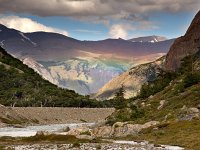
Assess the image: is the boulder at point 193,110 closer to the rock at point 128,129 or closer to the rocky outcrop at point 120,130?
the rocky outcrop at point 120,130

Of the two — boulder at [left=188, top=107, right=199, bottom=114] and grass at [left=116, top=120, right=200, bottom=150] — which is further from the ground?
boulder at [left=188, top=107, right=199, bottom=114]

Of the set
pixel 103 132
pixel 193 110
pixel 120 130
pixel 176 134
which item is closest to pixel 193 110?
pixel 193 110

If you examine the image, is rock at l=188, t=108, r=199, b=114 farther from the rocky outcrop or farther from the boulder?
the rocky outcrop

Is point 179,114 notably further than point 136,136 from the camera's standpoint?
Yes

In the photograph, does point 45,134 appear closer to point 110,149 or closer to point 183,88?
point 110,149

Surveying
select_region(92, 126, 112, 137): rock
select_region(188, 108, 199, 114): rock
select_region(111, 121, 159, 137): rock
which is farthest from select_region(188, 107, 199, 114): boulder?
select_region(92, 126, 112, 137): rock

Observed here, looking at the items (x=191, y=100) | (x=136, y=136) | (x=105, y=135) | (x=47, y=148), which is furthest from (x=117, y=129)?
(x=47, y=148)

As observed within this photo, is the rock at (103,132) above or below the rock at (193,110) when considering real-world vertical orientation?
below

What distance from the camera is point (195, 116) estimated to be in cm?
8850

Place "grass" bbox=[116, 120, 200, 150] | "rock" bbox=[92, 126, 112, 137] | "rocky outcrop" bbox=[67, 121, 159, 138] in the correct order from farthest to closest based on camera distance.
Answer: "rock" bbox=[92, 126, 112, 137]
"rocky outcrop" bbox=[67, 121, 159, 138]
"grass" bbox=[116, 120, 200, 150]

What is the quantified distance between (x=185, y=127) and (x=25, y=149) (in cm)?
3354

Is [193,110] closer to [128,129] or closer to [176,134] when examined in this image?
[128,129]

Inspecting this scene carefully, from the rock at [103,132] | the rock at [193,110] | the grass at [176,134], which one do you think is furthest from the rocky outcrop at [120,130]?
the rock at [193,110]

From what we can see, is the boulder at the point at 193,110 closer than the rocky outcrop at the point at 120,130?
No
